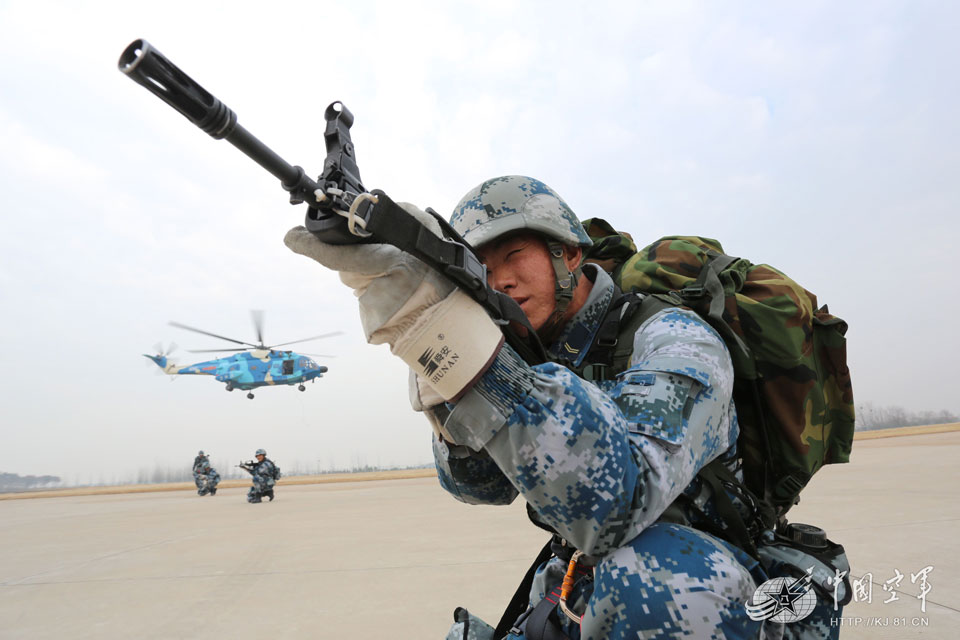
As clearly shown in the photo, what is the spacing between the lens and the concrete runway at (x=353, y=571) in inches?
110

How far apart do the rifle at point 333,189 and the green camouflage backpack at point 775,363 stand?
89 cm

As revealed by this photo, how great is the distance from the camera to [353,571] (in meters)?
3.99

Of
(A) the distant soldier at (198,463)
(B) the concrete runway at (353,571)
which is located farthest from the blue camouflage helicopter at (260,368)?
(B) the concrete runway at (353,571)

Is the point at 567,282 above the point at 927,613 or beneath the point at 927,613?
above

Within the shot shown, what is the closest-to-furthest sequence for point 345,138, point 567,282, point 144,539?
point 345,138 → point 567,282 → point 144,539

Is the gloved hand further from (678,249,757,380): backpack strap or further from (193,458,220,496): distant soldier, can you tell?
(193,458,220,496): distant soldier

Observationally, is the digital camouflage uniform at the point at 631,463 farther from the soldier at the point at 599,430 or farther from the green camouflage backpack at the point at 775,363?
the green camouflage backpack at the point at 775,363

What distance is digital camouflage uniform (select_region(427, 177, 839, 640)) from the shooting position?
3.99 ft

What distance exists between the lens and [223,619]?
3045mm

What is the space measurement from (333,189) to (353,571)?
138 inches

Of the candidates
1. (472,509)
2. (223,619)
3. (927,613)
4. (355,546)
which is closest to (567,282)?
(927,613)

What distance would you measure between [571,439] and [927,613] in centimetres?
244

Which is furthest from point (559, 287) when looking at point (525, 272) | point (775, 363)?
point (775, 363)

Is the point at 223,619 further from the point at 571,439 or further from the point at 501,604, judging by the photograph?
the point at 571,439
